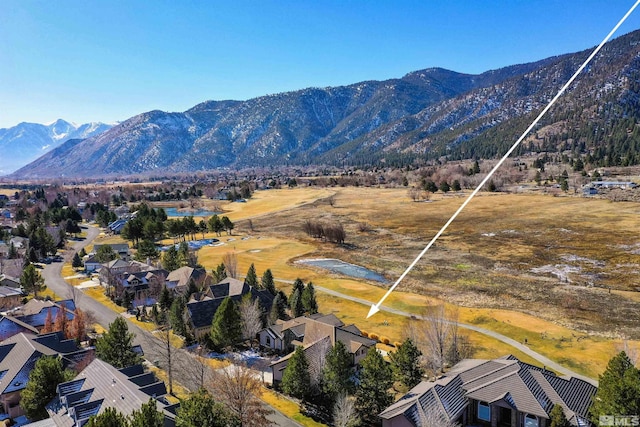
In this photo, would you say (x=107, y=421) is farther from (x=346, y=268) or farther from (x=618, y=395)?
(x=346, y=268)

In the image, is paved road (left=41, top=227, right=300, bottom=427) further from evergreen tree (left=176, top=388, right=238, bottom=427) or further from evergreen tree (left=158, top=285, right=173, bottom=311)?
evergreen tree (left=176, top=388, right=238, bottom=427)

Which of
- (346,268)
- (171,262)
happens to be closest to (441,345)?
(346,268)

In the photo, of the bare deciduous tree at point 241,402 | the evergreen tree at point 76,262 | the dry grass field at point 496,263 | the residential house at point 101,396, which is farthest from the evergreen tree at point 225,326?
the evergreen tree at point 76,262

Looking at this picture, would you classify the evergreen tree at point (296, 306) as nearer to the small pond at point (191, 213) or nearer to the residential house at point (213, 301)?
the residential house at point (213, 301)

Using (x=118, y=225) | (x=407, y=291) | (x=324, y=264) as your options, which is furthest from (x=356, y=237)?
(x=118, y=225)

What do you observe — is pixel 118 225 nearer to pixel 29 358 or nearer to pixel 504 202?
pixel 29 358

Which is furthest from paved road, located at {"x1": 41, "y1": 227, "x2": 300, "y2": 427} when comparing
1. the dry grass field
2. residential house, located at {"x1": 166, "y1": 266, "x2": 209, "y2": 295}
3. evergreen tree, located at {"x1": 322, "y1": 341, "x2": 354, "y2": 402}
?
the dry grass field
